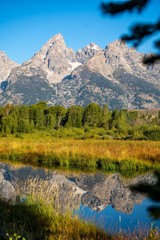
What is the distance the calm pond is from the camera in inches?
461

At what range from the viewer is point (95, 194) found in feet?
55.5

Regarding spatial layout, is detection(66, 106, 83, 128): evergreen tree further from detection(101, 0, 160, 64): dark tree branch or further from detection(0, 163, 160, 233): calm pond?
detection(101, 0, 160, 64): dark tree branch

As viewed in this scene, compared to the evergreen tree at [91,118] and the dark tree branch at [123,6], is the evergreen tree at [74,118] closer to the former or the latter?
the evergreen tree at [91,118]

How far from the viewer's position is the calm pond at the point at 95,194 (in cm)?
1170

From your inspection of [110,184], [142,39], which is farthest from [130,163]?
[142,39]

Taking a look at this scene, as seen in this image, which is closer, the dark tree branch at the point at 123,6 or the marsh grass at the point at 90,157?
the dark tree branch at the point at 123,6

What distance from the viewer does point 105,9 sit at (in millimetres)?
3082

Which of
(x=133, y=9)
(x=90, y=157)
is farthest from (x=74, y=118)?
(x=133, y=9)

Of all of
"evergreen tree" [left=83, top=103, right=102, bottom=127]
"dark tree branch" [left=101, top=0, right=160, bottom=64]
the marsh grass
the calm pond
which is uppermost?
"evergreen tree" [left=83, top=103, right=102, bottom=127]

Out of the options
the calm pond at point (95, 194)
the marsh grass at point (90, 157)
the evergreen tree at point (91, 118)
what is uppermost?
the evergreen tree at point (91, 118)

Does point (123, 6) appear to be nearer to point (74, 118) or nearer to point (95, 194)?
point (95, 194)

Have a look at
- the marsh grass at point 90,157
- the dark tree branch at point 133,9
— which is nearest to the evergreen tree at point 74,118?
the marsh grass at point 90,157

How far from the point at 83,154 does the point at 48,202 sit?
47.5 feet

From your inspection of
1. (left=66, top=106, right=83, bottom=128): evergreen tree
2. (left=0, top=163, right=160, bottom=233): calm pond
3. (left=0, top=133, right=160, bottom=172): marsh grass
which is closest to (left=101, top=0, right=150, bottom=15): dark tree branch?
(left=0, top=163, right=160, bottom=233): calm pond
